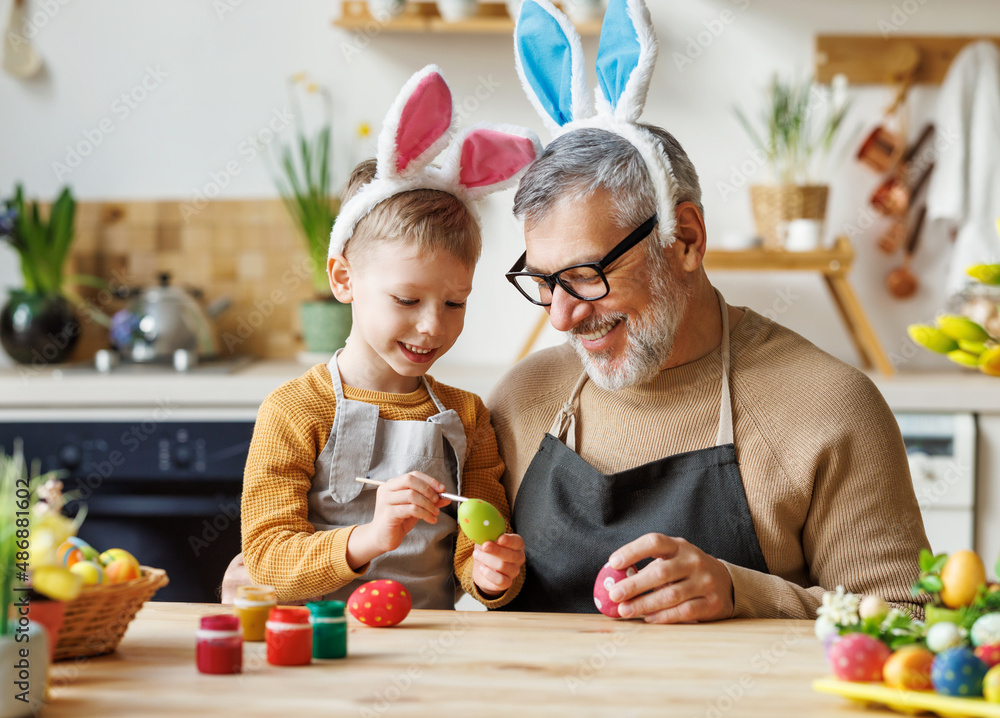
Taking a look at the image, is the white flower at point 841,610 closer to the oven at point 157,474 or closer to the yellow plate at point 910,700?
the yellow plate at point 910,700

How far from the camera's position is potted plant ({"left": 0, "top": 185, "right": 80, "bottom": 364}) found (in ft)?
10.0

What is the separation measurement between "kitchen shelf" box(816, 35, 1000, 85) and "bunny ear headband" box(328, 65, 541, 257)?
77.8 inches

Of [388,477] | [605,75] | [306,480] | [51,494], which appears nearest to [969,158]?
[605,75]

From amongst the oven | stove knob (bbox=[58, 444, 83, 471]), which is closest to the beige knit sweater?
the oven

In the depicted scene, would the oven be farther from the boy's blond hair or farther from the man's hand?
the man's hand

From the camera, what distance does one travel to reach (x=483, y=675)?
1007 millimetres

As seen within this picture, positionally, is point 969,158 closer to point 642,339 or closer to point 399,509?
point 642,339

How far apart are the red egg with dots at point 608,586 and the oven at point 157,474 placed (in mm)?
1640

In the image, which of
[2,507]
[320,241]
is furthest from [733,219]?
[2,507]

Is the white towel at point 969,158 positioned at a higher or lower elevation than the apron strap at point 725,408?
higher

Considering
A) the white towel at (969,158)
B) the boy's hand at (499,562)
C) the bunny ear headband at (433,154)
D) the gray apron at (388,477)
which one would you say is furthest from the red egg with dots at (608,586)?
the white towel at (969,158)

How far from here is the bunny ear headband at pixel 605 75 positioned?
1463mm

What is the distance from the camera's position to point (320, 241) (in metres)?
3.18

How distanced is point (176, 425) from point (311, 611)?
1779 millimetres
